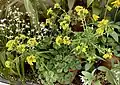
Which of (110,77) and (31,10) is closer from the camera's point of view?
(110,77)

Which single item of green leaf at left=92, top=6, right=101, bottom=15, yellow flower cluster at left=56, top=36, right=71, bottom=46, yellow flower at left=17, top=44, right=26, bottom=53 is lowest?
yellow flower at left=17, top=44, right=26, bottom=53

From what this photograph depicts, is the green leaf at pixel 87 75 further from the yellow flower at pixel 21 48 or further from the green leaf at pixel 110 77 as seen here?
the yellow flower at pixel 21 48

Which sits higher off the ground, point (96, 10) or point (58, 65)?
point (96, 10)

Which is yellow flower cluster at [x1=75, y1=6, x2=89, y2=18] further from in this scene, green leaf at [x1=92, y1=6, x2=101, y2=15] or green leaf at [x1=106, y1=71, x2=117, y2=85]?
green leaf at [x1=106, y1=71, x2=117, y2=85]

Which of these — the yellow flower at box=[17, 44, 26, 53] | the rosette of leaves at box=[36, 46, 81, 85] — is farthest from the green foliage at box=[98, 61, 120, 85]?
the yellow flower at box=[17, 44, 26, 53]

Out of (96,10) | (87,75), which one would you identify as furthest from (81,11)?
(87,75)

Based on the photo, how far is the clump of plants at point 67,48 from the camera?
2.72 feet

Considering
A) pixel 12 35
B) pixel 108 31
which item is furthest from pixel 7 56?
pixel 108 31

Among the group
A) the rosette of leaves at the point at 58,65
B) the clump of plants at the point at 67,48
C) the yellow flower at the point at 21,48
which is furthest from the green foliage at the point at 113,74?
the yellow flower at the point at 21,48

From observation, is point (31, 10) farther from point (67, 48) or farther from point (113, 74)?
point (113, 74)

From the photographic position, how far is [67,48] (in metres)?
0.90

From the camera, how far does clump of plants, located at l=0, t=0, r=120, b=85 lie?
83 cm

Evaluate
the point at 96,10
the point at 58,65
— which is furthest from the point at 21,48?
the point at 96,10

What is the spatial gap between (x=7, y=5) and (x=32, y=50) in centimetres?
29
